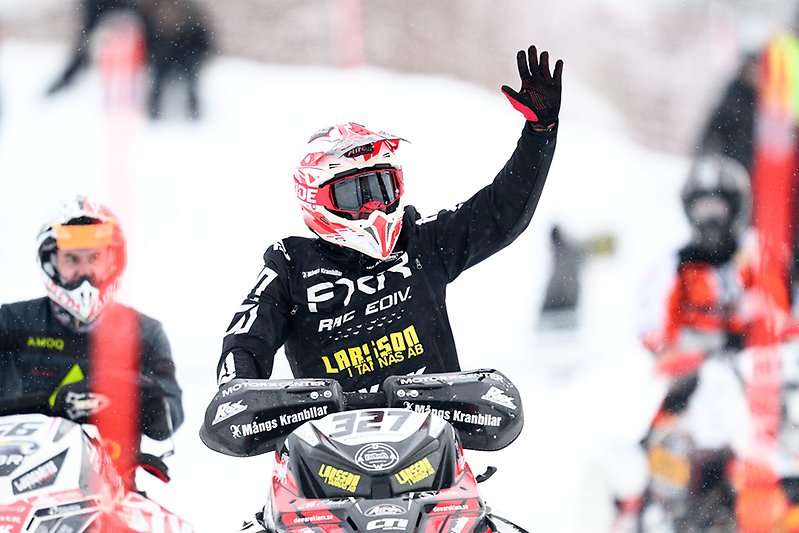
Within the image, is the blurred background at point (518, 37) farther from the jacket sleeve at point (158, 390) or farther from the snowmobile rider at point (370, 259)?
the snowmobile rider at point (370, 259)

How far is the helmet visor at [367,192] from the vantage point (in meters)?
4.64

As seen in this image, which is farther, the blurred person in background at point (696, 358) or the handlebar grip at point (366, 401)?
the blurred person in background at point (696, 358)

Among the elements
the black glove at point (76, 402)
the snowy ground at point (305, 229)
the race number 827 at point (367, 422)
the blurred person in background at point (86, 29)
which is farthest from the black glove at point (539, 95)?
the blurred person in background at point (86, 29)

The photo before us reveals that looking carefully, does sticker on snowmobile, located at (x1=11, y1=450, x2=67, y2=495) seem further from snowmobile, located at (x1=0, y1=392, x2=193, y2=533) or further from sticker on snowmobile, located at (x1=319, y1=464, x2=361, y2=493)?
sticker on snowmobile, located at (x1=319, y1=464, x2=361, y2=493)

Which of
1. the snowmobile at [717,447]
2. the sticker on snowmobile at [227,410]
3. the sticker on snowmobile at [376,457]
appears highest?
the sticker on snowmobile at [227,410]

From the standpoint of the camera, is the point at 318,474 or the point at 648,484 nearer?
the point at 318,474

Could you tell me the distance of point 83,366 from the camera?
6469 millimetres

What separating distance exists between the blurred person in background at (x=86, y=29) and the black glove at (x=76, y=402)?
749 centimetres

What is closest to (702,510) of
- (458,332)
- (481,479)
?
(458,332)

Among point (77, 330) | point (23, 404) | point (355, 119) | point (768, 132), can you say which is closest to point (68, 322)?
point (77, 330)

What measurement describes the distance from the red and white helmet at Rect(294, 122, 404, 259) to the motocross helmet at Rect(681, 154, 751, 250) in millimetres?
4741

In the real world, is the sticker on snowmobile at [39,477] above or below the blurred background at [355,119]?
below

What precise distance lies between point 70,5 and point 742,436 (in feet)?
23.8

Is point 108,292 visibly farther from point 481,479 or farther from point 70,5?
point 70,5
